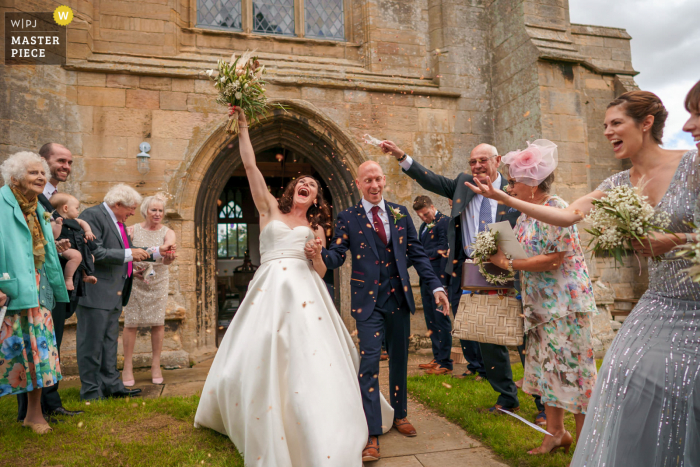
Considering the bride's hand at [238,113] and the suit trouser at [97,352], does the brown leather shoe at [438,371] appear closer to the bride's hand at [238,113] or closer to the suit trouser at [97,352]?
the suit trouser at [97,352]

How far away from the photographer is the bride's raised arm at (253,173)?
321 centimetres

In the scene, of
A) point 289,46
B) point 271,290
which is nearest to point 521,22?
point 289,46

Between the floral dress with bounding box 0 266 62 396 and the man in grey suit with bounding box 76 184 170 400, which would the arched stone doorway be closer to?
the man in grey suit with bounding box 76 184 170 400

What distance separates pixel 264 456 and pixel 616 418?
1.81 m

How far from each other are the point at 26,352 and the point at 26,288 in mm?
479

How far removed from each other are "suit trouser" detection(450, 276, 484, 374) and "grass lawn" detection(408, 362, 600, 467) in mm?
271

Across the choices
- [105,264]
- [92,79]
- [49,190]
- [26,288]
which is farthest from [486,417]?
[92,79]

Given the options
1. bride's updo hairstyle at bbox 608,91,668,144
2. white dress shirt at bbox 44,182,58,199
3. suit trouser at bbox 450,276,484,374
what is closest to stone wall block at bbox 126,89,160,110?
white dress shirt at bbox 44,182,58,199

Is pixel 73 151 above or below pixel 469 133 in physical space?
below

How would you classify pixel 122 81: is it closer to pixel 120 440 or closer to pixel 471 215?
pixel 120 440

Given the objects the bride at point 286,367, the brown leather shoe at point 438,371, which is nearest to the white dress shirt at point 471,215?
the bride at point 286,367

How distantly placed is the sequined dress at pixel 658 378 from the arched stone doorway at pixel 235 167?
5.88 m

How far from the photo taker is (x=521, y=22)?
773 centimetres

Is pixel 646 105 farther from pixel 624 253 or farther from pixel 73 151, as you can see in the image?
pixel 73 151
